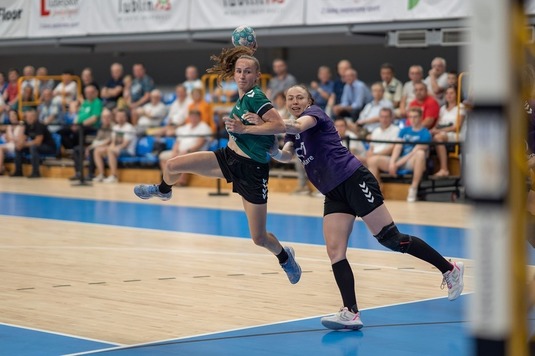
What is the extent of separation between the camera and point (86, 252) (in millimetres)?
11305

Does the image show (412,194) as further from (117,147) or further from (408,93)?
(117,147)

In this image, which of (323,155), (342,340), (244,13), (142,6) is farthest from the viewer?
(142,6)

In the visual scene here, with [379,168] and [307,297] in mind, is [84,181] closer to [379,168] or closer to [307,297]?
[379,168]

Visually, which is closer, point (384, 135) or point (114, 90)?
point (384, 135)

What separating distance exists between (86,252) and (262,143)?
156 inches

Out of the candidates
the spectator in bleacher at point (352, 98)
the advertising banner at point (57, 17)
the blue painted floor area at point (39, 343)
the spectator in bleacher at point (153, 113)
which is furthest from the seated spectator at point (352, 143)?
the blue painted floor area at point (39, 343)

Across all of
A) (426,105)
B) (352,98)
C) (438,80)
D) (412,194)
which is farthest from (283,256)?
(352,98)

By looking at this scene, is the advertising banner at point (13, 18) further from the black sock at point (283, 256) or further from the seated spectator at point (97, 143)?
the black sock at point (283, 256)

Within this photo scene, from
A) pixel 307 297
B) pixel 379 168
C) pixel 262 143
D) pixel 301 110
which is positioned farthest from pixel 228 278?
pixel 379 168

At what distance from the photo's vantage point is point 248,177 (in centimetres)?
807

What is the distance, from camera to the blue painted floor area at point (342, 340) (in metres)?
6.50

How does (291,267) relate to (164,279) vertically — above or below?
above

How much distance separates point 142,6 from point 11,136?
4.24 m

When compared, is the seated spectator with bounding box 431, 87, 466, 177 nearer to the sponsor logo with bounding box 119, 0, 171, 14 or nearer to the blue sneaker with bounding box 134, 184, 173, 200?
the sponsor logo with bounding box 119, 0, 171, 14
